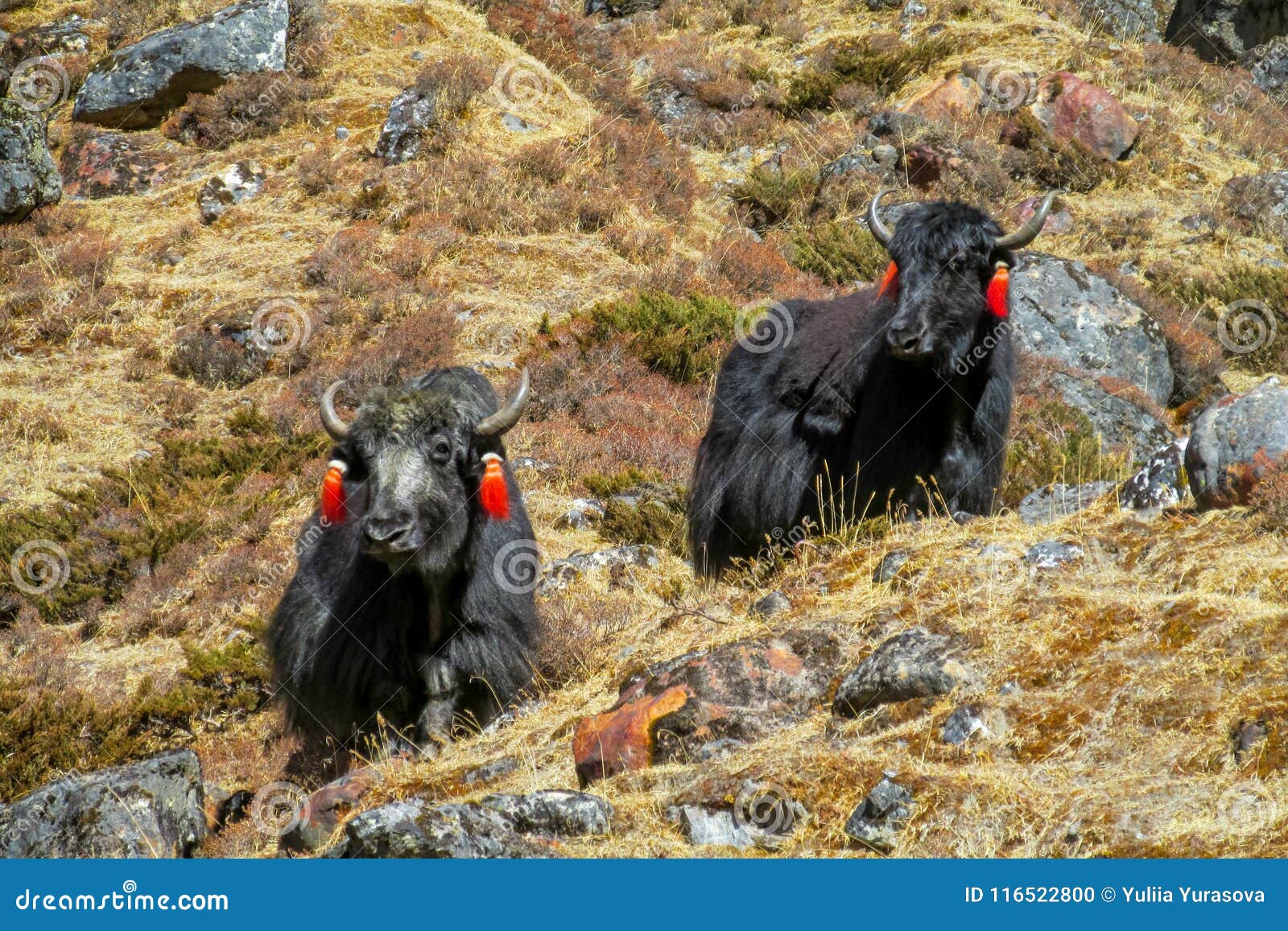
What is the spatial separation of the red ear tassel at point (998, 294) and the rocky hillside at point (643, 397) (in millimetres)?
1203

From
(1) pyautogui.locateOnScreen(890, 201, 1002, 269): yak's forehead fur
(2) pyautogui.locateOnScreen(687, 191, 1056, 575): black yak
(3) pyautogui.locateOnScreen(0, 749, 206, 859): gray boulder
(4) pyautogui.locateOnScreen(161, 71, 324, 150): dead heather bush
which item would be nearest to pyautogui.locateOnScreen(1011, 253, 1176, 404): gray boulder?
(2) pyautogui.locateOnScreen(687, 191, 1056, 575): black yak

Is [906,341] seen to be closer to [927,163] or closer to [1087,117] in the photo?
[927,163]

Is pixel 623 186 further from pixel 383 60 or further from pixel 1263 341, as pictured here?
pixel 1263 341

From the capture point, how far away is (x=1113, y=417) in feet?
39.0

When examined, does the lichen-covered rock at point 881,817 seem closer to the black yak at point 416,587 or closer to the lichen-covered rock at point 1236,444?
the lichen-covered rock at point 1236,444

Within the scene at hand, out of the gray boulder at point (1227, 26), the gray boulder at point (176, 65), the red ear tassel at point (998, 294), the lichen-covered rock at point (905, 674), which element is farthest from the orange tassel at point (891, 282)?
the gray boulder at point (1227, 26)

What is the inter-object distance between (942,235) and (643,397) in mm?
6189

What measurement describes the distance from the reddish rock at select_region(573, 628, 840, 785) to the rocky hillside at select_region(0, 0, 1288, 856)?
0.7 inches

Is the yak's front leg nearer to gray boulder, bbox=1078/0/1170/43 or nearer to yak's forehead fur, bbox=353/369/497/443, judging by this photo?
yak's forehead fur, bbox=353/369/497/443

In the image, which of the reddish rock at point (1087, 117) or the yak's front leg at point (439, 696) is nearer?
the yak's front leg at point (439, 696)

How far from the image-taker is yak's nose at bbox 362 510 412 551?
19.7 feet

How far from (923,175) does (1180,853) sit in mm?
15654

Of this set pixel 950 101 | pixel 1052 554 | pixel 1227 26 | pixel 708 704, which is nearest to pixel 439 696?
pixel 708 704

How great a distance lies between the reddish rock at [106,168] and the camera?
17.0 metres
